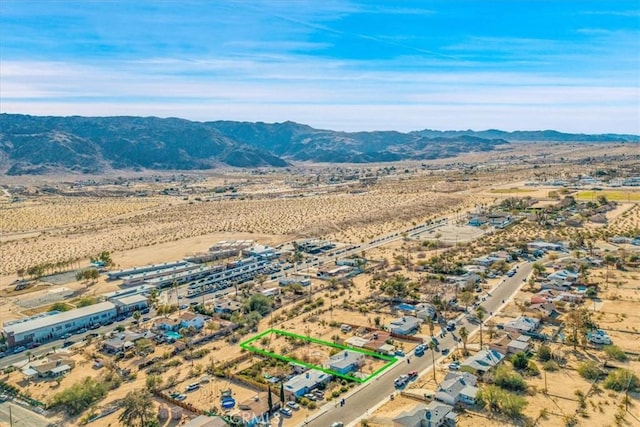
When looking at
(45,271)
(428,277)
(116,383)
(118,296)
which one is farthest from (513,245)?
(45,271)

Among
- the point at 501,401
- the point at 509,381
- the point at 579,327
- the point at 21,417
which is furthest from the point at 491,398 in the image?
the point at 21,417

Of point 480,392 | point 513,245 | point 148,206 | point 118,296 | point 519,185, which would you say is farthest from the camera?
point 519,185

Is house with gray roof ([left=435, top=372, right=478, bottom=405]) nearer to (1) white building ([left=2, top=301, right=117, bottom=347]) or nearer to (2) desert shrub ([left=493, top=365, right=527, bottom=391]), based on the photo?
(2) desert shrub ([left=493, top=365, right=527, bottom=391])

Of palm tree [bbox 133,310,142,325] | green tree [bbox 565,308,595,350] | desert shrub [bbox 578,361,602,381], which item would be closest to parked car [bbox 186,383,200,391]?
palm tree [bbox 133,310,142,325]

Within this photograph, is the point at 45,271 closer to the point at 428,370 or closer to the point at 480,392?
the point at 428,370

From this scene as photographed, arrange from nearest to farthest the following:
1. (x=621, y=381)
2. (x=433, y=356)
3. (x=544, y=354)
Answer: (x=621, y=381) → (x=544, y=354) → (x=433, y=356)

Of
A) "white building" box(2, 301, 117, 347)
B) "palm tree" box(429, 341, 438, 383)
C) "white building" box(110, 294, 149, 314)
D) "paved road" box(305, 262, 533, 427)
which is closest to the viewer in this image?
"paved road" box(305, 262, 533, 427)

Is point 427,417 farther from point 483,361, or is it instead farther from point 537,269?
point 537,269
